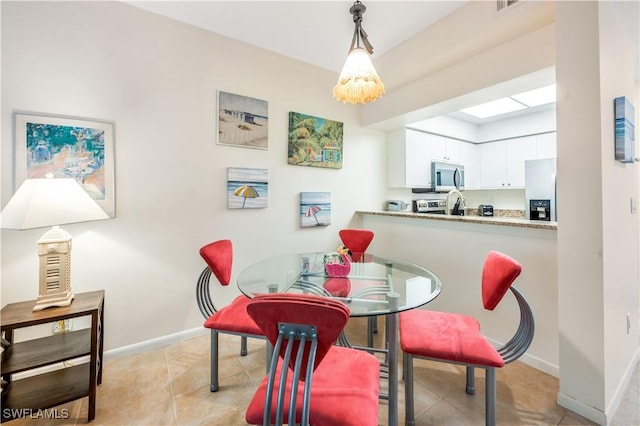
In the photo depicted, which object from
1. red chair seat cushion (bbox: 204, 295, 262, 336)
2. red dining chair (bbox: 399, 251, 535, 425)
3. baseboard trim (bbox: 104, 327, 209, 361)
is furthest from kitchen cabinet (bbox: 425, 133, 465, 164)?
baseboard trim (bbox: 104, 327, 209, 361)

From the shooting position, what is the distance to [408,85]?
2.96m

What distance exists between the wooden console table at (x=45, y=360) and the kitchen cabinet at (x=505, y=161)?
209 inches

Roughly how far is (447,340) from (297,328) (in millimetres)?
943

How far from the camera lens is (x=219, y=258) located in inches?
75.7

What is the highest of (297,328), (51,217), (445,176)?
(445,176)

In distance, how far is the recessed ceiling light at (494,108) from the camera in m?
3.48

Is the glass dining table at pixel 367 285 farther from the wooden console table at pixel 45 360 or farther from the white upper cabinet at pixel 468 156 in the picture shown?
the white upper cabinet at pixel 468 156

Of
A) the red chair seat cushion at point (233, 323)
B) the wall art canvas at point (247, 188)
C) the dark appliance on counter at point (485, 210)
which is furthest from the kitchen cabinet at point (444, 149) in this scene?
the red chair seat cushion at point (233, 323)

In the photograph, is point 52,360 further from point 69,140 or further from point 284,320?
point 284,320

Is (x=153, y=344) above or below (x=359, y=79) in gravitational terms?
below

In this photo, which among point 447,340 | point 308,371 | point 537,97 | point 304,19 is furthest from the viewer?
point 537,97

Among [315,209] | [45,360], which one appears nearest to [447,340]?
[315,209]

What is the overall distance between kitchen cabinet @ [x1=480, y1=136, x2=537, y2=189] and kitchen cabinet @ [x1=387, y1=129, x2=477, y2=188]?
1185 millimetres

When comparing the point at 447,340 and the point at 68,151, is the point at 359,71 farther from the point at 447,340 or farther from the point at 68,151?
the point at 68,151
